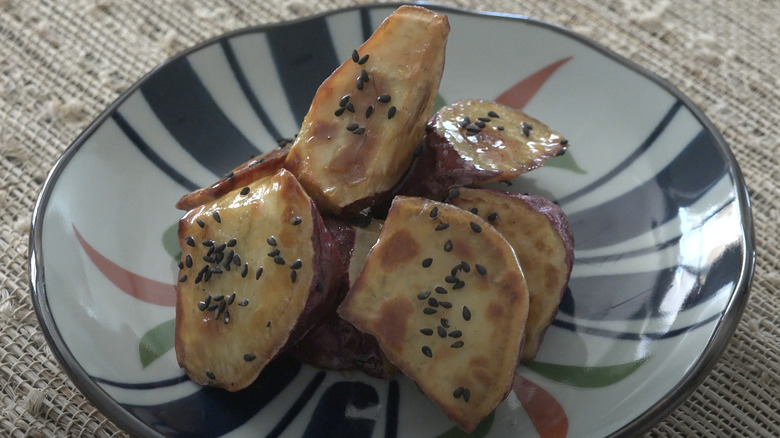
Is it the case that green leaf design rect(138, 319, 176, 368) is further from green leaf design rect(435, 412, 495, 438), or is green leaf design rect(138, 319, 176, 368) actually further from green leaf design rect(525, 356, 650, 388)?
green leaf design rect(525, 356, 650, 388)

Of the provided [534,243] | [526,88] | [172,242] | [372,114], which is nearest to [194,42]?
[172,242]

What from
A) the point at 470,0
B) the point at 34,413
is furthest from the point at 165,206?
the point at 470,0

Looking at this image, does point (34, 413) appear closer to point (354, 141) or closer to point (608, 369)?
point (354, 141)

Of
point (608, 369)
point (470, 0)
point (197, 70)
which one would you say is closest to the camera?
point (608, 369)

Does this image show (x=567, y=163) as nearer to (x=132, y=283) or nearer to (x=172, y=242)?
(x=172, y=242)

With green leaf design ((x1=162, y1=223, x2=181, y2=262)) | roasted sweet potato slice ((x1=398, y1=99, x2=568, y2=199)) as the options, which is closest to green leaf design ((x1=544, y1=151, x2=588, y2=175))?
roasted sweet potato slice ((x1=398, y1=99, x2=568, y2=199))
